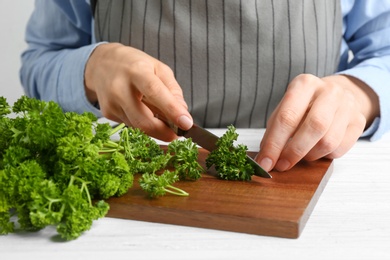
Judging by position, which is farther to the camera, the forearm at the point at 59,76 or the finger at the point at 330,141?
the forearm at the point at 59,76

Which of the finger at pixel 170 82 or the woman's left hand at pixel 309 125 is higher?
the finger at pixel 170 82

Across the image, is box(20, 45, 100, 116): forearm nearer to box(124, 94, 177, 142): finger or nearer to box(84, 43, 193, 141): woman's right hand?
box(84, 43, 193, 141): woman's right hand

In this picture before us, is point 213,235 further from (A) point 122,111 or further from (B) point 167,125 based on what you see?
(A) point 122,111

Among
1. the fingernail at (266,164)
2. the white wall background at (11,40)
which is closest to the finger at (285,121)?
the fingernail at (266,164)

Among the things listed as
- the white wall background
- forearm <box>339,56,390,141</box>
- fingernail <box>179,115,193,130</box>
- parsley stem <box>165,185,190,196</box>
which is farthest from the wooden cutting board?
the white wall background

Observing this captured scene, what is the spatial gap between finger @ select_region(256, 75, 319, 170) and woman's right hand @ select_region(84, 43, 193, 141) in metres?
0.15

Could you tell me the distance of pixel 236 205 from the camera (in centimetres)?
100

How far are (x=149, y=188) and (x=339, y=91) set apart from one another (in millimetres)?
497

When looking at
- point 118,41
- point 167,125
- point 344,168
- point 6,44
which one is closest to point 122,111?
point 167,125

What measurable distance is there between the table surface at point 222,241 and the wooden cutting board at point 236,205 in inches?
0.5

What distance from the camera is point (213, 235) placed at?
948 mm

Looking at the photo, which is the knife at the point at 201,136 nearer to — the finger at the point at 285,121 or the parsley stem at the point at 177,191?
the finger at the point at 285,121

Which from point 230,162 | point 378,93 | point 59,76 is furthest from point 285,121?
point 59,76

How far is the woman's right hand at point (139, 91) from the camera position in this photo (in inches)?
48.4
